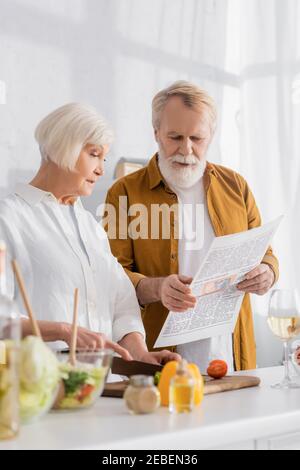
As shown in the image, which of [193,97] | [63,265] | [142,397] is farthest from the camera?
[193,97]

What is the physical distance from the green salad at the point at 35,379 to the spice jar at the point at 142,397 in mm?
179

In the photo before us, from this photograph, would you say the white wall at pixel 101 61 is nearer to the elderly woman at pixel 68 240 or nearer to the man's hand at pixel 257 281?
the elderly woman at pixel 68 240

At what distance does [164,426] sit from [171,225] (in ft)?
4.91

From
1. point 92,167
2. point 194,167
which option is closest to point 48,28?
point 194,167

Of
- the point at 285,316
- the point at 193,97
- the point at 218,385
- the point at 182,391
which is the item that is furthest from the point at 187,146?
the point at 182,391

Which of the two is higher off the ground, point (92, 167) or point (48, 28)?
point (48, 28)

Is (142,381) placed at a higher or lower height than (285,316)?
lower

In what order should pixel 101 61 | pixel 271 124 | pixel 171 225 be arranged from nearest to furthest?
pixel 171 225 < pixel 101 61 < pixel 271 124

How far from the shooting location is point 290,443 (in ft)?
4.90

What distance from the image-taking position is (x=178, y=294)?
2221mm

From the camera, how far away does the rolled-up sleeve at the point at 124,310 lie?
85.5 inches

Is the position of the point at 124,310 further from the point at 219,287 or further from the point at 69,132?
the point at 69,132
